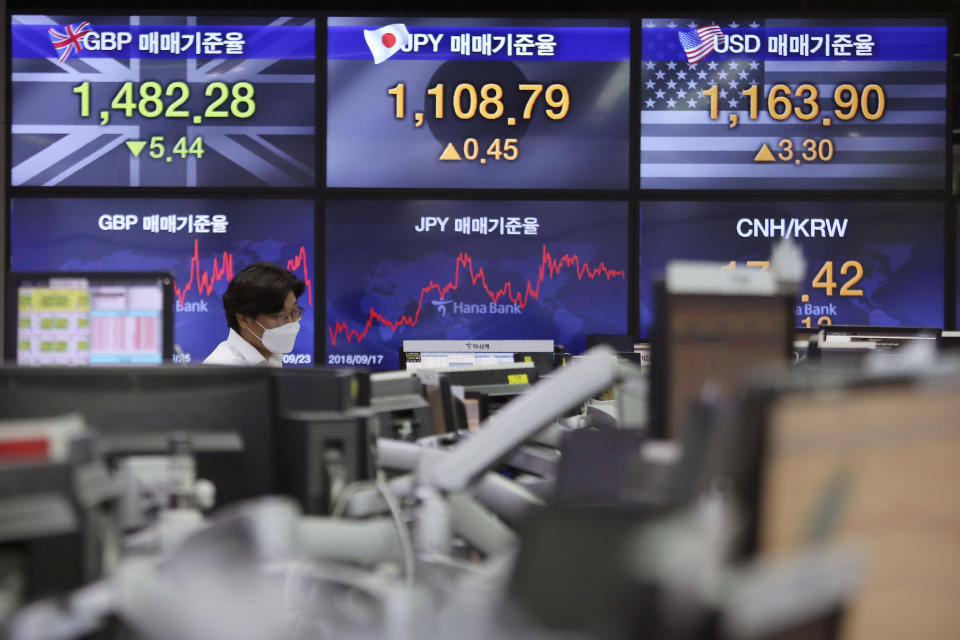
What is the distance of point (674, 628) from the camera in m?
0.62

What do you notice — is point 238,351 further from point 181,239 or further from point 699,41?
point 699,41

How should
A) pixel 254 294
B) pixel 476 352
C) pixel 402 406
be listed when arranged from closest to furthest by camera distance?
pixel 402 406 < pixel 254 294 < pixel 476 352

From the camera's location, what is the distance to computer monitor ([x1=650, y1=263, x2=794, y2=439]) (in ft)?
3.89

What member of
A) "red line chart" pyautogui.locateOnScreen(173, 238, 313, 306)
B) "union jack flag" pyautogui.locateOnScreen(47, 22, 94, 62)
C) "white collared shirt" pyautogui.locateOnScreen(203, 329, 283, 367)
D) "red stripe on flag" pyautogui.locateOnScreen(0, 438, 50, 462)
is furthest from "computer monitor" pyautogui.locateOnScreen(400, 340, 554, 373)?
"red stripe on flag" pyautogui.locateOnScreen(0, 438, 50, 462)

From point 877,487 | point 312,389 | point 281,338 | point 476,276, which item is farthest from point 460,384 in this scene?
point 476,276

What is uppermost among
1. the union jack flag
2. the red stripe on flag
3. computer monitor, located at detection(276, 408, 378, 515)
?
the union jack flag

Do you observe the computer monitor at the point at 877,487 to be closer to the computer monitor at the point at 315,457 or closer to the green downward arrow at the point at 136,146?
the computer monitor at the point at 315,457

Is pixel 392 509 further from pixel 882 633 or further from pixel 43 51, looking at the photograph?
pixel 43 51

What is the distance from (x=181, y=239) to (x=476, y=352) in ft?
6.15

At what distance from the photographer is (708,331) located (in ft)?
4.09

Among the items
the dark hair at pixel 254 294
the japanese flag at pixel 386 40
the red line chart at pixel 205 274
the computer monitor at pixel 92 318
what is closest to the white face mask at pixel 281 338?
the dark hair at pixel 254 294

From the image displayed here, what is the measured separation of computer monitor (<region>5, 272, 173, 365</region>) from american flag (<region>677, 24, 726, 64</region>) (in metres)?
3.52

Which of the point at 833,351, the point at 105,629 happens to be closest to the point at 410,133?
the point at 833,351

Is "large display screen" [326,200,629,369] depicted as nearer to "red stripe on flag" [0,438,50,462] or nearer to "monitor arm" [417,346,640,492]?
"monitor arm" [417,346,640,492]
